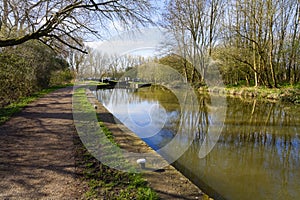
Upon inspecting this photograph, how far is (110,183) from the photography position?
112 inches

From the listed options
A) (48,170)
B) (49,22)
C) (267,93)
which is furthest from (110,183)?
(267,93)

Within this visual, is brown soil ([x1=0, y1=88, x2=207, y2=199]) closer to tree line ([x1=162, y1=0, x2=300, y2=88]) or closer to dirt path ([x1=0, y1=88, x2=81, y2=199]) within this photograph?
dirt path ([x1=0, y1=88, x2=81, y2=199])

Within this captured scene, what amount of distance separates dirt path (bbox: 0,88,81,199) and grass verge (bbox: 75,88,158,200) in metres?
0.16

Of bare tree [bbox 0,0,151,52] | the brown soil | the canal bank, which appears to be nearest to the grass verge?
the brown soil

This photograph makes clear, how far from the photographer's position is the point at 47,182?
276 cm

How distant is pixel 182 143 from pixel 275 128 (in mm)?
3582

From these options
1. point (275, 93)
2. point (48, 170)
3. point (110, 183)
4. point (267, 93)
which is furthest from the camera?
point (267, 93)

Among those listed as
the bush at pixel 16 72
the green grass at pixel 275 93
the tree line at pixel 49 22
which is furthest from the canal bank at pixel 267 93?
the bush at pixel 16 72

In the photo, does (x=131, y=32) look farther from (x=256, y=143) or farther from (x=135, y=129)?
(x=256, y=143)

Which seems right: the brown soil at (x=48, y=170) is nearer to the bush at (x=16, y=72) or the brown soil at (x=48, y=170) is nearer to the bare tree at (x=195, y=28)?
the bush at (x=16, y=72)

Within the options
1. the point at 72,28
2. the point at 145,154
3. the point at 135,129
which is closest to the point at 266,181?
the point at 145,154

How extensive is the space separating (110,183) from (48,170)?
0.98 metres

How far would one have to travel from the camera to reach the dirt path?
8.42 ft

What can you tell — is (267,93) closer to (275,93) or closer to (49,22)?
(275,93)
